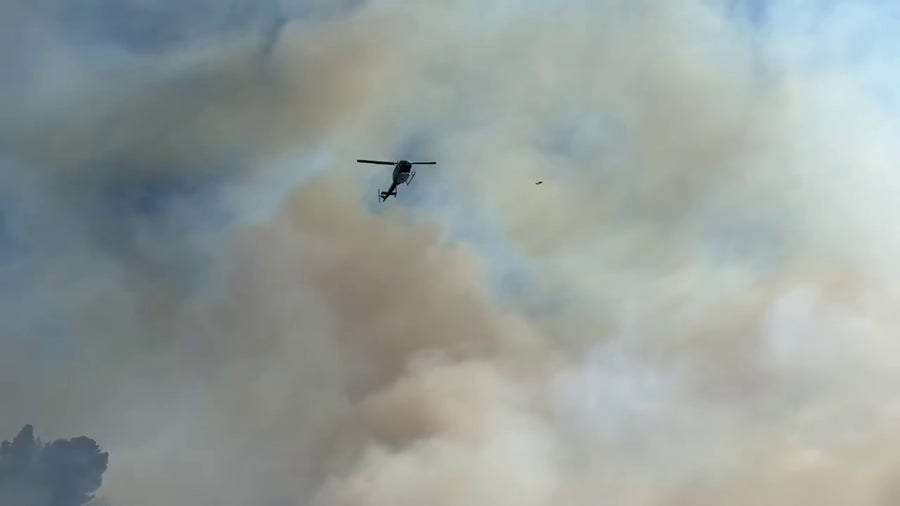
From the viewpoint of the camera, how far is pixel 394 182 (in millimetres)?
196125
